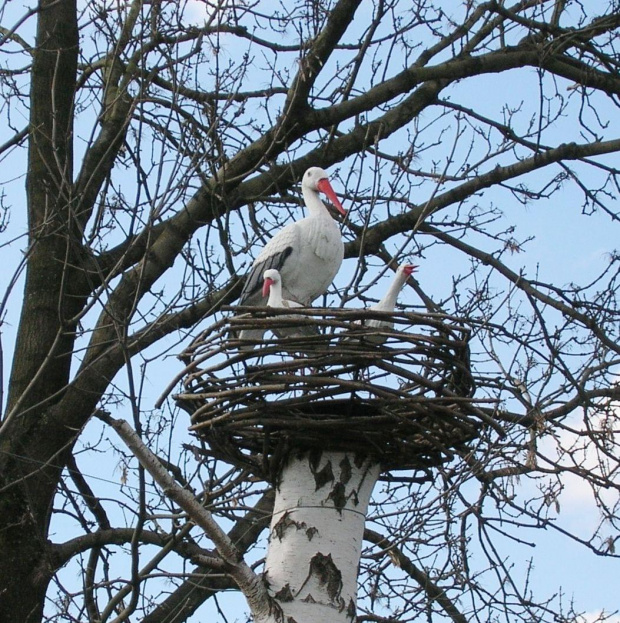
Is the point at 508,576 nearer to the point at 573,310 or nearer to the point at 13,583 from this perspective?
the point at 573,310

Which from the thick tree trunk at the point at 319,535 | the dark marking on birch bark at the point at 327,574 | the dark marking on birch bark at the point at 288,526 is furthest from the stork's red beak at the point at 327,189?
the dark marking on birch bark at the point at 327,574

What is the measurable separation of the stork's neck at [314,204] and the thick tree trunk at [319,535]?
2.20 meters

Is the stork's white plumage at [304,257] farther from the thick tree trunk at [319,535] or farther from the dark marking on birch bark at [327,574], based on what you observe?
the dark marking on birch bark at [327,574]

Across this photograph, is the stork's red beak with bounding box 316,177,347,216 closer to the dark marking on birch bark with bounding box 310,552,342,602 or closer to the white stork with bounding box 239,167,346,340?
the white stork with bounding box 239,167,346,340

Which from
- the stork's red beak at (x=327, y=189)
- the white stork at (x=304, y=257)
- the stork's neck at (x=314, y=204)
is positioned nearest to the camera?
the white stork at (x=304, y=257)

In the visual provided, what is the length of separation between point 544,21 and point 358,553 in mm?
4349

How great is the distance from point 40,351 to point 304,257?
1.92 metres

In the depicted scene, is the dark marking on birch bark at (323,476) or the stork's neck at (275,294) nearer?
the dark marking on birch bark at (323,476)

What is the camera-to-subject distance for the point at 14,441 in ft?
20.2

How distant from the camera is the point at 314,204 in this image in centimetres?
577

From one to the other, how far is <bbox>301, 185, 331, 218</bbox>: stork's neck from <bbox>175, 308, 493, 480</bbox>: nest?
2.02 meters

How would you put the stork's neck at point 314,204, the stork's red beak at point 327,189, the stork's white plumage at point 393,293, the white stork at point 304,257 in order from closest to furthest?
the stork's white plumage at point 393,293, the white stork at point 304,257, the stork's neck at point 314,204, the stork's red beak at point 327,189

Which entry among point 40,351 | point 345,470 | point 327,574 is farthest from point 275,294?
point 40,351

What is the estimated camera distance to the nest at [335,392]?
11.2 feet
